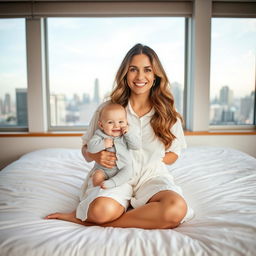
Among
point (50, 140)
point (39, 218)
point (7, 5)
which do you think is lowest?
point (39, 218)

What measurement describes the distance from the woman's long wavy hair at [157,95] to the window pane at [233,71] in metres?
1.88

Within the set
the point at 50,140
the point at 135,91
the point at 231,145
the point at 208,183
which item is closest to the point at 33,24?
the point at 50,140

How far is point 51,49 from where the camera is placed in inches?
124

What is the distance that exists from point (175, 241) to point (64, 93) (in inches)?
103

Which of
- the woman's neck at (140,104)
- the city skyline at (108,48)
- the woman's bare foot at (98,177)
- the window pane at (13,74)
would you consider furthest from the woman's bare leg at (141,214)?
the window pane at (13,74)

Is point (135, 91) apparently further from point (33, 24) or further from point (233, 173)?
point (33, 24)

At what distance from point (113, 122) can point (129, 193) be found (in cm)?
40

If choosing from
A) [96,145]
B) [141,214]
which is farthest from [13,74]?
[141,214]

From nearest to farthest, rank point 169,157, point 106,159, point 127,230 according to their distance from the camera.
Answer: point 127,230
point 106,159
point 169,157

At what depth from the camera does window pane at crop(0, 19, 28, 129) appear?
10.2 ft

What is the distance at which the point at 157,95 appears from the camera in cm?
161

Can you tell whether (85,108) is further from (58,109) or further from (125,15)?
(125,15)

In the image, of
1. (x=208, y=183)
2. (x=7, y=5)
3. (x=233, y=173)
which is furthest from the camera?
(x=7, y=5)

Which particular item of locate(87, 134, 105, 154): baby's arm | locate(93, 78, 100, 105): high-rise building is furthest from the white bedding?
locate(93, 78, 100, 105): high-rise building
